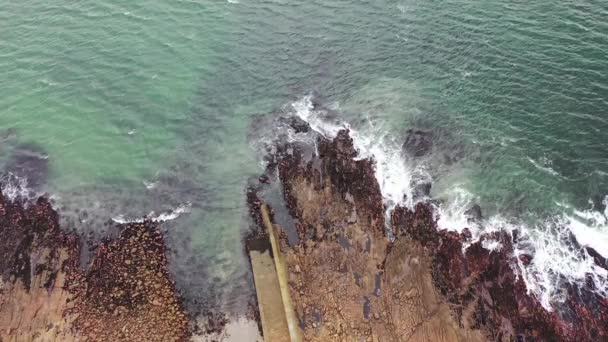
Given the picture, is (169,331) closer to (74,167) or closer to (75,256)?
(75,256)

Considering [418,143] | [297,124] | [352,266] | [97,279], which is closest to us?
[352,266]

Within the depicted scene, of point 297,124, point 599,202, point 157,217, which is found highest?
point 599,202

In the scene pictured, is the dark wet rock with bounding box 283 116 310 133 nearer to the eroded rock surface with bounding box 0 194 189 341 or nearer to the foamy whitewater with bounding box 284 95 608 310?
the foamy whitewater with bounding box 284 95 608 310

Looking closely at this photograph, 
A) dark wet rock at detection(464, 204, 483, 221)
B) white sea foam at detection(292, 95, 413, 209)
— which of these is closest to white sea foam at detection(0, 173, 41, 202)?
white sea foam at detection(292, 95, 413, 209)

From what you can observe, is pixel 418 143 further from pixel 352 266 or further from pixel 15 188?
pixel 15 188

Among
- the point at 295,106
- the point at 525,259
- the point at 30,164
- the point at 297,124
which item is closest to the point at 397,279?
the point at 525,259

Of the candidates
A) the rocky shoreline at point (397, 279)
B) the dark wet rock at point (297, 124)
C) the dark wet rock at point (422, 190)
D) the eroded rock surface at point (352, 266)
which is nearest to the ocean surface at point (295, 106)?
the dark wet rock at point (422, 190)
